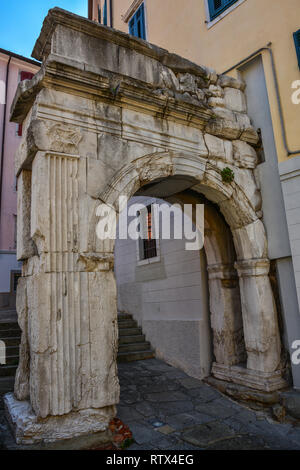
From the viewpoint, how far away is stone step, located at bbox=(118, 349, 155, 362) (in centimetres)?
642

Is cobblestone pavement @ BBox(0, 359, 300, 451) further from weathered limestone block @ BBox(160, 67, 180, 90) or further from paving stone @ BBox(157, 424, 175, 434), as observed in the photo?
weathered limestone block @ BBox(160, 67, 180, 90)

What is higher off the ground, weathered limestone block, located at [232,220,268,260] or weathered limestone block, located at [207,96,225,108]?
weathered limestone block, located at [207,96,225,108]

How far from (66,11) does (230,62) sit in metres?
2.70

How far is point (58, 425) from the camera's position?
2902 mm

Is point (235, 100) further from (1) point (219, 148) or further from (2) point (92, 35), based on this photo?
A: (2) point (92, 35)

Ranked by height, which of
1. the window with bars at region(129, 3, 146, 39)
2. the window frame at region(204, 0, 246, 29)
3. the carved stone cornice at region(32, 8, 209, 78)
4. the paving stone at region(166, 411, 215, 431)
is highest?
the window with bars at region(129, 3, 146, 39)

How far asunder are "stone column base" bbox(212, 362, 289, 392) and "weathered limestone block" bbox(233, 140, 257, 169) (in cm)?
274

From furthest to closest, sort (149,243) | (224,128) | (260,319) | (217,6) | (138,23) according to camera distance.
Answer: (138,23) < (149,243) < (217,6) < (224,128) < (260,319)

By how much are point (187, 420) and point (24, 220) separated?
286 cm

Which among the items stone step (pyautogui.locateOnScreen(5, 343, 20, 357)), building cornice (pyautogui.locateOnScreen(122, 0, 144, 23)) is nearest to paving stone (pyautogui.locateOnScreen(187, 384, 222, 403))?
stone step (pyautogui.locateOnScreen(5, 343, 20, 357))

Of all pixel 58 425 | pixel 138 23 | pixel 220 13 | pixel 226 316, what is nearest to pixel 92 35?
pixel 220 13

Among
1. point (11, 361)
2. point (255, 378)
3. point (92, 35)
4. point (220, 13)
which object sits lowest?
point (255, 378)

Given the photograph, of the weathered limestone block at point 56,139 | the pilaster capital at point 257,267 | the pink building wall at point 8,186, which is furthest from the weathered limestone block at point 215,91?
the pink building wall at point 8,186

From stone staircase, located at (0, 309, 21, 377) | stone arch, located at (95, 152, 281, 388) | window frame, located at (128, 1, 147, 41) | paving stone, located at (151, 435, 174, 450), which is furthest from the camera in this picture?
window frame, located at (128, 1, 147, 41)
